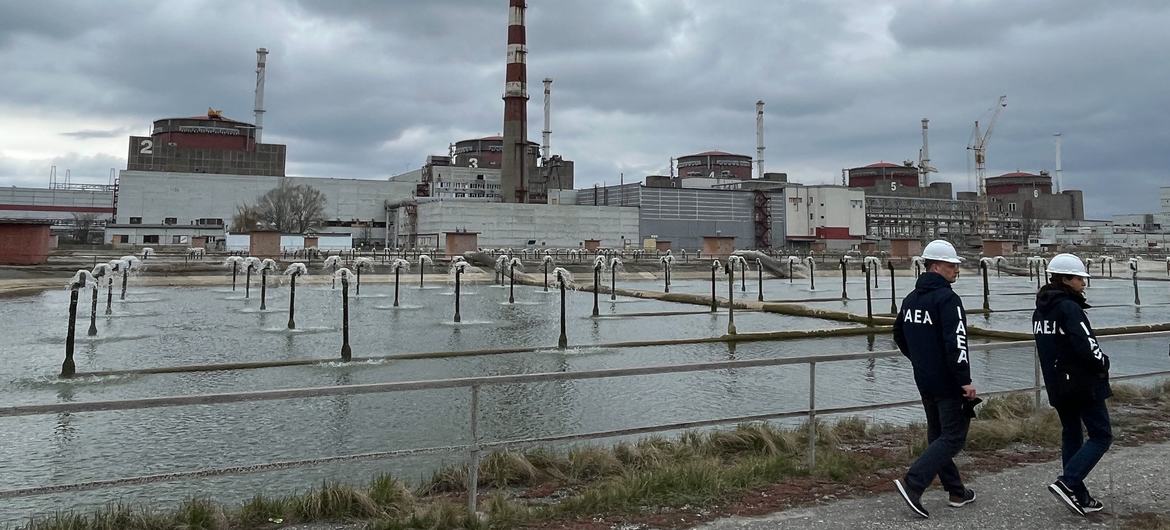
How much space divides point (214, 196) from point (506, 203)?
44.0 m

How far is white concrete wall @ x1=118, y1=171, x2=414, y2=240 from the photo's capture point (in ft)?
333

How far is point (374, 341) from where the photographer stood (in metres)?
20.8

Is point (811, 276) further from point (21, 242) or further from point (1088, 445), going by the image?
point (21, 242)

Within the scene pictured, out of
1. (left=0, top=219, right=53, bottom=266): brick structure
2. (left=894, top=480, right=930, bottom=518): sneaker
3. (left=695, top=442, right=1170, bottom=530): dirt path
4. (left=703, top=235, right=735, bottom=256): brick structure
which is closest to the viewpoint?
(left=695, top=442, right=1170, bottom=530): dirt path

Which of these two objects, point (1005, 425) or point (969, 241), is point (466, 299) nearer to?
point (1005, 425)

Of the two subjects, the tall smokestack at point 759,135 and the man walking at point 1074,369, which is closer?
the man walking at point 1074,369

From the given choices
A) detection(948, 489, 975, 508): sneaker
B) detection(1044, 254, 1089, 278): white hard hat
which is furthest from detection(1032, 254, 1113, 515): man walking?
detection(948, 489, 975, 508): sneaker

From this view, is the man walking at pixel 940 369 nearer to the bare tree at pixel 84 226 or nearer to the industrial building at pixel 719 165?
the bare tree at pixel 84 226

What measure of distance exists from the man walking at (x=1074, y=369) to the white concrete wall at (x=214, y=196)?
111m

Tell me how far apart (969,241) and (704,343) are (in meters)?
124

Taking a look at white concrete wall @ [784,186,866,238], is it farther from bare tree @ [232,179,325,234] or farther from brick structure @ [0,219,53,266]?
brick structure @ [0,219,53,266]

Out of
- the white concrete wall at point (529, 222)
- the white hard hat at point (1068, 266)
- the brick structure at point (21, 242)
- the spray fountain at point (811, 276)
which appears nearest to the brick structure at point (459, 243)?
the white concrete wall at point (529, 222)

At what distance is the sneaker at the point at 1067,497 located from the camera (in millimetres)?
5172

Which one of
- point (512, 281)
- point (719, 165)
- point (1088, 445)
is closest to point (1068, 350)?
point (1088, 445)
